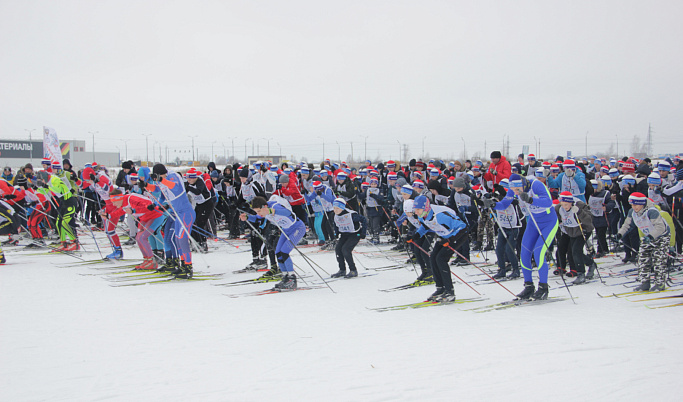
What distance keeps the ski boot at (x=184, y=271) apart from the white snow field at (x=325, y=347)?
38.9 inches

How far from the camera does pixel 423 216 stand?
7.49 m

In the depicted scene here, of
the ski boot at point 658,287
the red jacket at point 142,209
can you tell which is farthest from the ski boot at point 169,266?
the ski boot at point 658,287

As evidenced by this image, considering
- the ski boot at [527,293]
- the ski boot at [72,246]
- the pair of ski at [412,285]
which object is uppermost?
the ski boot at [72,246]

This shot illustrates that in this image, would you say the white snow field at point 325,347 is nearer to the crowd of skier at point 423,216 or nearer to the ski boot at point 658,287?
the ski boot at point 658,287

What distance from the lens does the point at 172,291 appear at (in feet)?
27.0

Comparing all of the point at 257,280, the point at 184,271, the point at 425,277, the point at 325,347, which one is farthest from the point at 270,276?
the point at 325,347

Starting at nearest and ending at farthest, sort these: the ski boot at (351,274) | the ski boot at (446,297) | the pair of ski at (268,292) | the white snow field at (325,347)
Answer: the white snow field at (325,347)
the ski boot at (446,297)
the pair of ski at (268,292)
the ski boot at (351,274)

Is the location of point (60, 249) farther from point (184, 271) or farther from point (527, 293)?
point (527, 293)

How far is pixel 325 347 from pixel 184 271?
4883 millimetres

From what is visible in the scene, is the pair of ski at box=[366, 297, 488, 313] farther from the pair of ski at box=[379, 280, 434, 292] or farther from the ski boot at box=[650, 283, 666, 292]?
the ski boot at box=[650, 283, 666, 292]

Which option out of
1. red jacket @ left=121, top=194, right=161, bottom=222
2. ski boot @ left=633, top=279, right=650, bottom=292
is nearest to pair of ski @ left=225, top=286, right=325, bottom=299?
red jacket @ left=121, top=194, right=161, bottom=222

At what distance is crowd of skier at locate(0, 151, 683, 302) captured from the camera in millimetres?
7520

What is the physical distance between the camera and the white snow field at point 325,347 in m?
4.19

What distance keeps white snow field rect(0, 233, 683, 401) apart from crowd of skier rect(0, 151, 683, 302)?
0.85 metres
